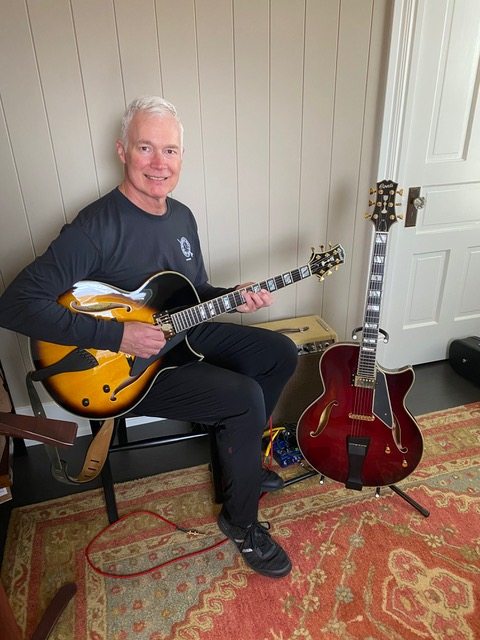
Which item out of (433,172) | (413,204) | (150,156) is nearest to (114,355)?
(150,156)

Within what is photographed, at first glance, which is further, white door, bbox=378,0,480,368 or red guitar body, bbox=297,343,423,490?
white door, bbox=378,0,480,368

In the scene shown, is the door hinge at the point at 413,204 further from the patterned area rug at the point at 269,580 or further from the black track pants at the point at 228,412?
the black track pants at the point at 228,412

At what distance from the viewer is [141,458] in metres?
1.83

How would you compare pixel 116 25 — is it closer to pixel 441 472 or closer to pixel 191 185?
pixel 191 185

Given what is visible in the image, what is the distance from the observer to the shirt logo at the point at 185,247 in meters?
1.53

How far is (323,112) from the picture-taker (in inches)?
70.9

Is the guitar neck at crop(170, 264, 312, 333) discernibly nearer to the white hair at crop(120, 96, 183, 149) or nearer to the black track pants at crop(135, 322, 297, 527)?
the black track pants at crop(135, 322, 297, 527)

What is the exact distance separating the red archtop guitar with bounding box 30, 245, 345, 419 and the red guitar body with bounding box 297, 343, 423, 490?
51cm

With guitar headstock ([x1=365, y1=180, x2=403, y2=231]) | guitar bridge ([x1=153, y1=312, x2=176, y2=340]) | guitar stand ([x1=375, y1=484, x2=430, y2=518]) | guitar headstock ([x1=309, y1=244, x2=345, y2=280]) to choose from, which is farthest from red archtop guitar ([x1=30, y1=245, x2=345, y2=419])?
guitar stand ([x1=375, y1=484, x2=430, y2=518])

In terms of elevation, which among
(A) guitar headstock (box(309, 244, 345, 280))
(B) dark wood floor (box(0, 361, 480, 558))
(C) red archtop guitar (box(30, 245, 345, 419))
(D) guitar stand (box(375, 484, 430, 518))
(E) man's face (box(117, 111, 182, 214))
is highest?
(E) man's face (box(117, 111, 182, 214))

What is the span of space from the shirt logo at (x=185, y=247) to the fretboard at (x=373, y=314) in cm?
62

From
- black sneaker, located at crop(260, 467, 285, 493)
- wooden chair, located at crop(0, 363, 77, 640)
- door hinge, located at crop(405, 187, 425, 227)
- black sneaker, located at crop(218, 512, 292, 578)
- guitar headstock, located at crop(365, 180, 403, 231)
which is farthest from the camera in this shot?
door hinge, located at crop(405, 187, 425, 227)

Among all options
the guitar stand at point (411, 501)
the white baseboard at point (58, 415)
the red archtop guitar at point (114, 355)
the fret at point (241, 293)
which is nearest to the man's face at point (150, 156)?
the red archtop guitar at point (114, 355)

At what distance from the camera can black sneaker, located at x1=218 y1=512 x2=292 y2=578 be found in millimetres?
1320
